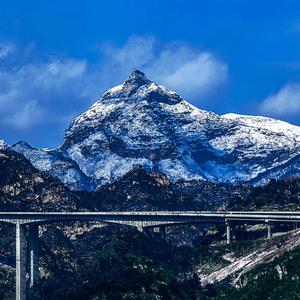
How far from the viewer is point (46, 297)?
200 meters

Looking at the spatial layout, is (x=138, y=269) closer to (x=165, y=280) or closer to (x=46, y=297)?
(x=165, y=280)

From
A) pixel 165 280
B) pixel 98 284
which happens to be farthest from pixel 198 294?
pixel 98 284

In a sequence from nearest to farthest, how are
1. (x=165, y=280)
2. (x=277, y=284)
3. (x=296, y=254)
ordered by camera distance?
(x=277, y=284) → (x=296, y=254) → (x=165, y=280)

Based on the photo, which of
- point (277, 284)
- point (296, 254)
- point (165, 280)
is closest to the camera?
point (277, 284)

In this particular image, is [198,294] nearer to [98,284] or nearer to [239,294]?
[98,284]

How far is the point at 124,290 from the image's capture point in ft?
573

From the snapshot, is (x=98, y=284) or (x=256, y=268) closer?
(x=98, y=284)

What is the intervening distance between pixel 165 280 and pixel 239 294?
34056 millimetres

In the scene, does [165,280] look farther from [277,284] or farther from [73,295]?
[277,284]

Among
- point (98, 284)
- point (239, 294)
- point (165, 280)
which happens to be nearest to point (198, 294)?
point (165, 280)

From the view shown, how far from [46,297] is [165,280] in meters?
28.5

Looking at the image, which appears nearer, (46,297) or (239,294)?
(239,294)

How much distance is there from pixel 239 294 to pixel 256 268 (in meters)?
43.5

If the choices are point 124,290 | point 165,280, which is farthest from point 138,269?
point 124,290
